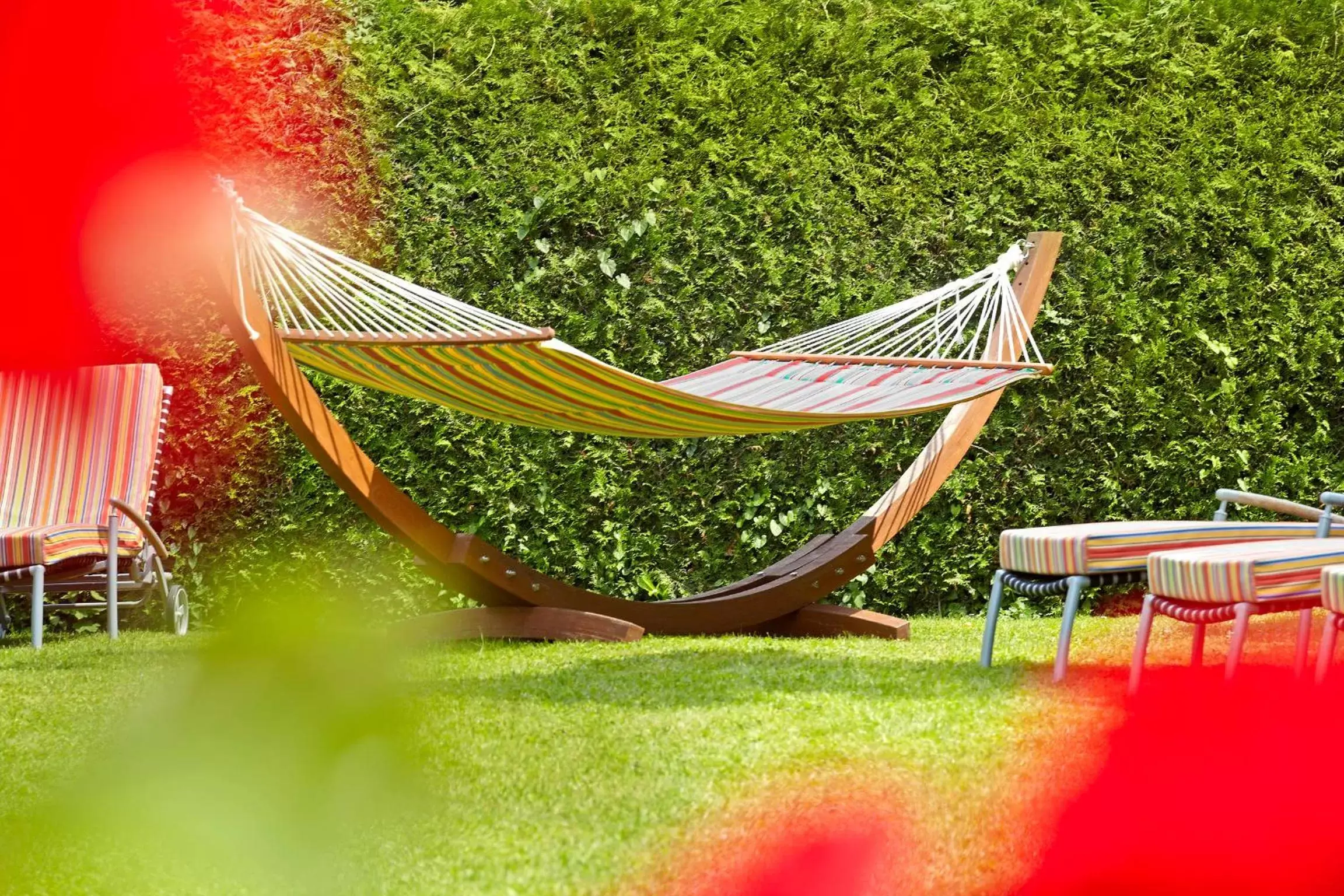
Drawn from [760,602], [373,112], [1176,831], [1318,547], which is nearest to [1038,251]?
[760,602]

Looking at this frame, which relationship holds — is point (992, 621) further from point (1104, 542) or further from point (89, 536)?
point (89, 536)

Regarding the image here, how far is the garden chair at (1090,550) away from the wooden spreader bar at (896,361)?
38 centimetres

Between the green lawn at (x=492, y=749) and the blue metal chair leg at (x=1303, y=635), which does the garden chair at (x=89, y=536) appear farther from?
the blue metal chair leg at (x=1303, y=635)

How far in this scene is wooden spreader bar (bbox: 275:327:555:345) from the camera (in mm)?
2715

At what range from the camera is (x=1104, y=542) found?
3.20 m

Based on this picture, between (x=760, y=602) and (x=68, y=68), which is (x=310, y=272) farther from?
(x=68, y=68)

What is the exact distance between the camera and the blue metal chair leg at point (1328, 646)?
0.58m

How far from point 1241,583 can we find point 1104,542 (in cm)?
53

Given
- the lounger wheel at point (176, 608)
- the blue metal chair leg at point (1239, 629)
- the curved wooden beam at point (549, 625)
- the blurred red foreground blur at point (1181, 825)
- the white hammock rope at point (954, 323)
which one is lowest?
the lounger wheel at point (176, 608)

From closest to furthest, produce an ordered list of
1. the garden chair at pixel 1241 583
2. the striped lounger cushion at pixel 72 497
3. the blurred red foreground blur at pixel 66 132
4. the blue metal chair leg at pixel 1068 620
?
the blurred red foreground blur at pixel 66 132 < the garden chair at pixel 1241 583 < the blue metal chair leg at pixel 1068 620 < the striped lounger cushion at pixel 72 497

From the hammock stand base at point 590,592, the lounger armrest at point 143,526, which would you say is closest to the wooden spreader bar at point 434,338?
the hammock stand base at point 590,592

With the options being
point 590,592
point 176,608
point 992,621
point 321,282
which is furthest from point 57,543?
point 992,621

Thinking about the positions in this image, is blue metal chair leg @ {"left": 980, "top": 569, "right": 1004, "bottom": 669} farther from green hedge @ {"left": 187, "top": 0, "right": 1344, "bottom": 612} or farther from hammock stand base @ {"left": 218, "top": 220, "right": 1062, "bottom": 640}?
green hedge @ {"left": 187, "top": 0, "right": 1344, "bottom": 612}

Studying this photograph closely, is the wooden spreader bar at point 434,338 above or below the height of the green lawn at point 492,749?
above
